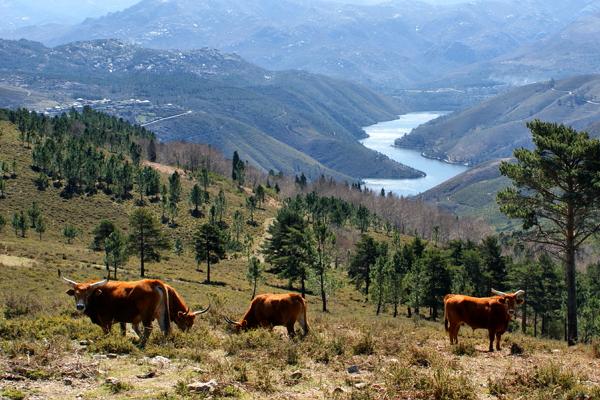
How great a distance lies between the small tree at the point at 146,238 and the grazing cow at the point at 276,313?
2517 inches

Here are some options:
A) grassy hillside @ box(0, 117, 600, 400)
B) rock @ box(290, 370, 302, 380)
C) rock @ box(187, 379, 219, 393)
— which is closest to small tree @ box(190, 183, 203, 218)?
grassy hillside @ box(0, 117, 600, 400)

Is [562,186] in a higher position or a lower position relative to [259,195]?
lower

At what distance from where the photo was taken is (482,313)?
18422 mm

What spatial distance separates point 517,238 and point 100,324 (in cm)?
2255

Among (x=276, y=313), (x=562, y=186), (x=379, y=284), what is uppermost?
(x=562, y=186)

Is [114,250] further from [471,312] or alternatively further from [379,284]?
[471,312]

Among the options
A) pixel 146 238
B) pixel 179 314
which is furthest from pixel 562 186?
pixel 146 238

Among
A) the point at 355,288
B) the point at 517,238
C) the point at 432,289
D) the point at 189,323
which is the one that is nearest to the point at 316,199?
the point at 355,288

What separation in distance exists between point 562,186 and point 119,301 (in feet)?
70.2

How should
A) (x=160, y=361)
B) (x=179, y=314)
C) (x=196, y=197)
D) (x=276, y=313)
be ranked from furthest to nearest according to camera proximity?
(x=196, y=197) < (x=276, y=313) < (x=179, y=314) < (x=160, y=361)

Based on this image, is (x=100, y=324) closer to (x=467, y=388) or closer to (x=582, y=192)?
(x=467, y=388)

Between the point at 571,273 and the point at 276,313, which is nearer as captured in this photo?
the point at 276,313

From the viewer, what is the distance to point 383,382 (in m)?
13.5

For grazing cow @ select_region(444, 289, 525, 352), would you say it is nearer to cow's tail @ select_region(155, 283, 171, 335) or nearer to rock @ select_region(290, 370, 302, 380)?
rock @ select_region(290, 370, 302, 380)
